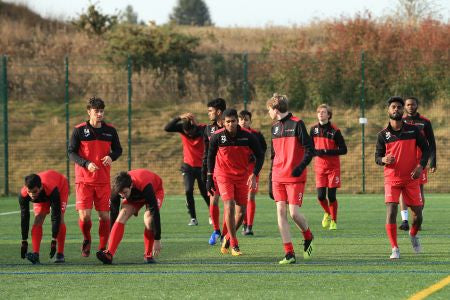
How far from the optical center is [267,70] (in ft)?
107

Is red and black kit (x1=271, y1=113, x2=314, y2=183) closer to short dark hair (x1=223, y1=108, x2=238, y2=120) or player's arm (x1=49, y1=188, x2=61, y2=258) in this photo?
short dark hair (x1=223, y1=108, x2=238, y2=120)

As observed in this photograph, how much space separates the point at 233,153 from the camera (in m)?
13.9

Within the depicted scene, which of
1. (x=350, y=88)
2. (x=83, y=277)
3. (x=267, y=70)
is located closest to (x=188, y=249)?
(x=83, y=277)

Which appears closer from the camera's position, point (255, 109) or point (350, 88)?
point (350, 88)

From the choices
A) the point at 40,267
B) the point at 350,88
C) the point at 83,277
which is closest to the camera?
the point at 83,277

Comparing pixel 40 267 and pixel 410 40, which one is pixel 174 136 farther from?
pixel 40 267

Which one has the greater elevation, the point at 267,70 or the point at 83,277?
the point at 267,70

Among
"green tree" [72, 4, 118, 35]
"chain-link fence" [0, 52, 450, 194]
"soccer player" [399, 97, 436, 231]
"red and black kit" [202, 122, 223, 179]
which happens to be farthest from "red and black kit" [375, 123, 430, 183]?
"green tree" [72, 4, 118, 35]

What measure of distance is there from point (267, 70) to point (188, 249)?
18.5 metres

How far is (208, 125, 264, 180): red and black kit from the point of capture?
13.8m

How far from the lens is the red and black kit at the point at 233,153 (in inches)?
543

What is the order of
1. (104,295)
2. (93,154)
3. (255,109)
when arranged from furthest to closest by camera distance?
1. (255,109)
2. (93,154)
3. (104,295)

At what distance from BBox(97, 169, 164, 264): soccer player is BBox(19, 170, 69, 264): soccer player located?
0.66 metres

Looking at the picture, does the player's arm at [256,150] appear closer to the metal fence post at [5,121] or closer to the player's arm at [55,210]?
the player's arm at [55,210]
